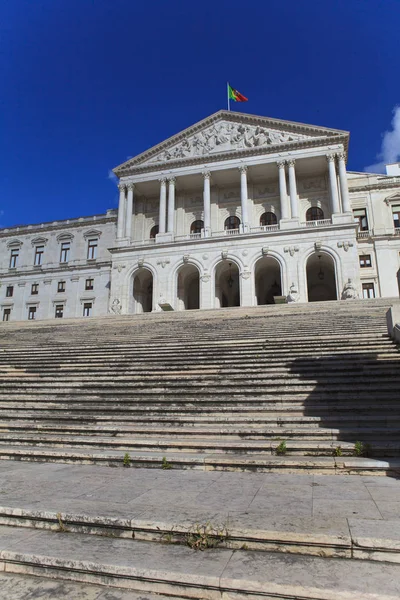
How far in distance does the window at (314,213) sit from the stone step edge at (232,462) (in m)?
36.8

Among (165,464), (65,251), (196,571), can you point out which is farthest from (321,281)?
(196,571)

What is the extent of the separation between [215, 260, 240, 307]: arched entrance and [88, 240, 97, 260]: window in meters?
17.4

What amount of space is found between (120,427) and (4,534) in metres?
4.14

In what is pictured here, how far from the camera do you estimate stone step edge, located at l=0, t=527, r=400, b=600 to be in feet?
9.71

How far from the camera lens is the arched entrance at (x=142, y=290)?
39.8 m

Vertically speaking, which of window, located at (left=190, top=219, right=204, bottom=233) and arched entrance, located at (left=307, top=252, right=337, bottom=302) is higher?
window, located at (left=190, top=219, right=204, bottom=233)

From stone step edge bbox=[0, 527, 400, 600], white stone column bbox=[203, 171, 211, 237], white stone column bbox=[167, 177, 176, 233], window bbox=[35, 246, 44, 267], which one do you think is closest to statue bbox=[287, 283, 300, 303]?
white stone column bbox=[203, 171, 211, 237]

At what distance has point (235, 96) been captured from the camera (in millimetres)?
40125

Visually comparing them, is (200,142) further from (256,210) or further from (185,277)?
(185,277)

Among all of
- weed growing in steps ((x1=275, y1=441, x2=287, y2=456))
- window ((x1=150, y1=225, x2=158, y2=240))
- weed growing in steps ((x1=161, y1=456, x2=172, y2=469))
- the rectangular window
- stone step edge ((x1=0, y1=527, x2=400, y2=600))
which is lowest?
stone step edge ((x1=0, y1=527, x2=400, y2=600))

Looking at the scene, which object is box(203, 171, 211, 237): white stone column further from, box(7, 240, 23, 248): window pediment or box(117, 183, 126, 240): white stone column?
box(7, 240, 23, 248): window pediment

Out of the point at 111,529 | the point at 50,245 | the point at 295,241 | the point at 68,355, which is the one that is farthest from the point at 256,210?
the point at 111,529

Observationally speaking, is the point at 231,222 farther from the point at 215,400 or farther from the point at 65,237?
the point at 215,400

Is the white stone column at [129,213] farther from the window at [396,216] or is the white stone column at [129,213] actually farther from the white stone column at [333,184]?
the window at [396,216]
